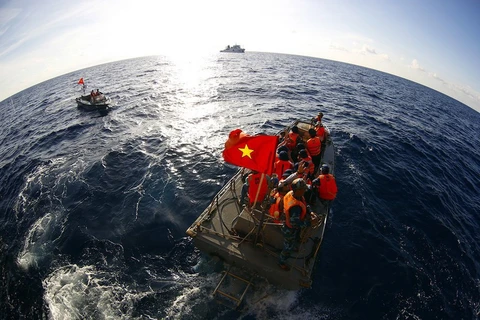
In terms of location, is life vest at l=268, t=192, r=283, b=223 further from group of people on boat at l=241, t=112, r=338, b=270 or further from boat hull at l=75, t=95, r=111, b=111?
boat hull at l=75, t=95, r=111, b=111

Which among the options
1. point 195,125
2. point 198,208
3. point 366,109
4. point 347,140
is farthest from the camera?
point 366,109

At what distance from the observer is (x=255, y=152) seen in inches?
240

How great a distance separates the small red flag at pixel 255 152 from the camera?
5.98 meters

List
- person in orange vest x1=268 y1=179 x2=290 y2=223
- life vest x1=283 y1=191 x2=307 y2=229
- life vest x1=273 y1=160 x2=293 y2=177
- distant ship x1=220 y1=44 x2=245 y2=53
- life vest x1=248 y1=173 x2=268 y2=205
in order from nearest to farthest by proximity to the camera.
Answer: life vest x1=283 y1=191 x2=307 y2=229
person in orange vest x1=268 y1=179 x2=290 y2=223
life vest x1=248 y1=173 x2=268 y2=205
life vest x1=273 y1=160 x2=293 y2=177
distant ship x1=220 y1=44 x2=245 y2=53

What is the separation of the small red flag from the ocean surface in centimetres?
463

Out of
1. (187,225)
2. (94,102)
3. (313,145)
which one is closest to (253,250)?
(187,225)

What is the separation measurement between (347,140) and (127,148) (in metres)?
19.4

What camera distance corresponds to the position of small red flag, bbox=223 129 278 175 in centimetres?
598

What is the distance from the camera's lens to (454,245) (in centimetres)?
1105

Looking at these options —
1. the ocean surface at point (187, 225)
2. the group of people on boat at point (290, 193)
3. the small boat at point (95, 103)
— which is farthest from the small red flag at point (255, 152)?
the small boat at point (95, 103)

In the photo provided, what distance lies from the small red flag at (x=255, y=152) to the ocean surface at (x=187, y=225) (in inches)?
182

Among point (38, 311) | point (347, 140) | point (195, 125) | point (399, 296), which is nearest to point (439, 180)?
point (347, 140)

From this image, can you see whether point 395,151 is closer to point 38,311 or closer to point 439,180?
point 439,180

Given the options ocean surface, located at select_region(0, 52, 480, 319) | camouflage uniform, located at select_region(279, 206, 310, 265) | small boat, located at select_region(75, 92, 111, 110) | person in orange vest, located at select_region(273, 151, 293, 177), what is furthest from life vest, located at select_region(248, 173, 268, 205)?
small boat, located at select_region(75, 92, 111, 110)
